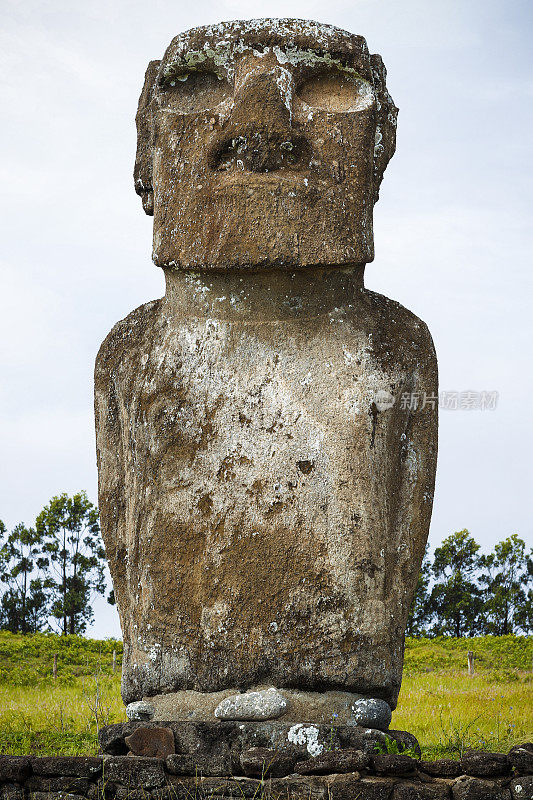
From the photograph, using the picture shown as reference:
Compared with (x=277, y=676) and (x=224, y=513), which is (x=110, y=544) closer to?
(x=224, y=513)

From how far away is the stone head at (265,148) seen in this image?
550 centimetres

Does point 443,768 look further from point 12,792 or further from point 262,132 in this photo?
point 262,132

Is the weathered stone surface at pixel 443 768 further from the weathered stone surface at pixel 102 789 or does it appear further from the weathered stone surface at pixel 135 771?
the weathered stone surface at pixel 102 789

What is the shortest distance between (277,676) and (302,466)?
3.69ft

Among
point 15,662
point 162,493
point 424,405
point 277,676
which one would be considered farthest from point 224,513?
point 15,662

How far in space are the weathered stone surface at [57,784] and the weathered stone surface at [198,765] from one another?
17.8 inches

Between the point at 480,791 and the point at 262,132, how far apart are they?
11.9ft

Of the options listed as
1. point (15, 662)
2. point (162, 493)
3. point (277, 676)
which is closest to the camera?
point (277, 676)

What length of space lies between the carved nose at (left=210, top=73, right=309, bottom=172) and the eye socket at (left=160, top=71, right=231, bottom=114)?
323 mm

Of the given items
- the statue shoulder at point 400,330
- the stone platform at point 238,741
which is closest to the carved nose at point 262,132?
the statue shoulder at point 400,330

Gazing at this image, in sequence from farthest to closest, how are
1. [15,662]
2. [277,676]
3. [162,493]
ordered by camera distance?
[15,662]
[162,493]
[277,676]

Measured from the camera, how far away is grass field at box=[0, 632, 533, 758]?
801 cm

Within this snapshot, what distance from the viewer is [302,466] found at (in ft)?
17.9

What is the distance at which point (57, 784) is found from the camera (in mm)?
4980
